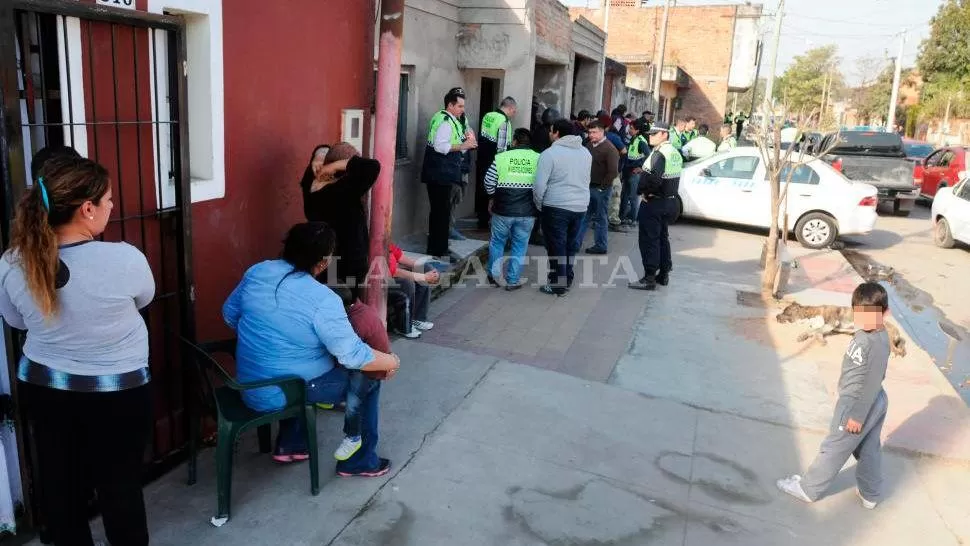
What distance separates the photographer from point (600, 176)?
30.0ft

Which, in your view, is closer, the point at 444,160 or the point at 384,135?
the point at 384,135

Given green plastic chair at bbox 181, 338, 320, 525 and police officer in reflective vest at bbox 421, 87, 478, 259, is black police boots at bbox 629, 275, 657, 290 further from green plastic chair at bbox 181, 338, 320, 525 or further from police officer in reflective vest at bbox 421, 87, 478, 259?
A: green plastic chair at bbox 181, 338, 320, 525

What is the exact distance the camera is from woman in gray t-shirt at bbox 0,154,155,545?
7.77 ft

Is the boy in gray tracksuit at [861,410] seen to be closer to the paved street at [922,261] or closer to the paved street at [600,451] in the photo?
the paved street at [600,451]

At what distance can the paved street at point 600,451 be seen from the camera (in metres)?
3.50

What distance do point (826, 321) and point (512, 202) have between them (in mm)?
3214

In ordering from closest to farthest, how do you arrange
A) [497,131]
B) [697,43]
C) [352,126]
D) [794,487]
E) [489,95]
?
[794,487]
[352,126]
[497,131]
[489,95]
[697,43]

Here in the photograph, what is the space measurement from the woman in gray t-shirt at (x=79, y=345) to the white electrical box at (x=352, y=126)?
277cm

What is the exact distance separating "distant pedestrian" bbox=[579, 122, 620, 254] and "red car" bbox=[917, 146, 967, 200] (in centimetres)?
1015

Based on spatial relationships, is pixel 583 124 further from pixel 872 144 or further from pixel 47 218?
pixel 872 144

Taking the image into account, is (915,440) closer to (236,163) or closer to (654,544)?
(654,544)

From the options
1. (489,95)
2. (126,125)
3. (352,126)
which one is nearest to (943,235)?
(489,95)

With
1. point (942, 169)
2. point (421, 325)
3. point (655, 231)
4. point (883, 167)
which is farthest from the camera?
point (942, 169)

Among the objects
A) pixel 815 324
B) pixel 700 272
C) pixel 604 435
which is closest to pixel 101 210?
pixel 604 435
